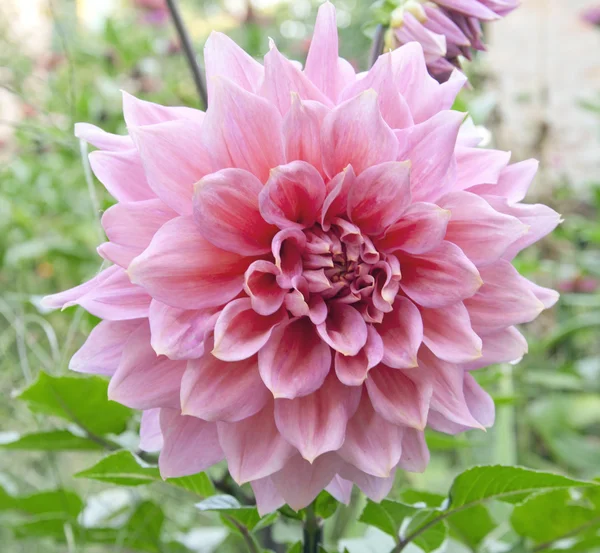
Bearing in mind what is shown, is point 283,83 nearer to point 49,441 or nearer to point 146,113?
point 146,113

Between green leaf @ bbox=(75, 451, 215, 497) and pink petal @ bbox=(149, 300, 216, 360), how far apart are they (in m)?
0.08

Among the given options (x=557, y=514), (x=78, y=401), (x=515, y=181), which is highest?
(x=515, y=181)

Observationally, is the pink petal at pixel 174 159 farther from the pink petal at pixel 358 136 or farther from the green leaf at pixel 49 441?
the green leaf at pixel 49 441

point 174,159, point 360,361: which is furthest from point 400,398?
point 174,159

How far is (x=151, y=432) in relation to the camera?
29 cm

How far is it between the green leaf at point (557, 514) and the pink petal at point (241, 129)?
0.25m

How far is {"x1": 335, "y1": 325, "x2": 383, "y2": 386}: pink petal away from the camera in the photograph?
0.24m

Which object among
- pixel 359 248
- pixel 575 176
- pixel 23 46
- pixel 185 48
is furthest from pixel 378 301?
pixel 575 176

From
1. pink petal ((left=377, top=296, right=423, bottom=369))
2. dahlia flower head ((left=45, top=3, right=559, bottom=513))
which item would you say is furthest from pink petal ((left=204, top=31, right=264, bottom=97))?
pink petal ((left=377, top=296, right=423, bottom=369))

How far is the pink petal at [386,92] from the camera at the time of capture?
0.25 m

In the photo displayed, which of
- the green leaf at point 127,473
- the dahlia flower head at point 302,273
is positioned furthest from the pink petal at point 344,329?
the green leaf at point 127,473

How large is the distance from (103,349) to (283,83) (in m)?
0.13

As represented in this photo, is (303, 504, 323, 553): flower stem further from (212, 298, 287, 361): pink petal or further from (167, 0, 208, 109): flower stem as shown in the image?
(167, 0, 208, 109): flower stem

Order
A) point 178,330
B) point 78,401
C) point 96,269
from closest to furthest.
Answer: point 178,330, point 78,401, point 96,269
